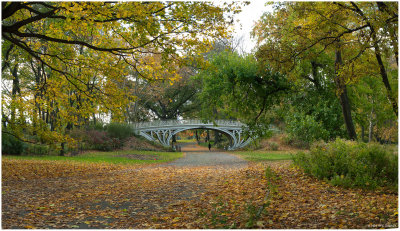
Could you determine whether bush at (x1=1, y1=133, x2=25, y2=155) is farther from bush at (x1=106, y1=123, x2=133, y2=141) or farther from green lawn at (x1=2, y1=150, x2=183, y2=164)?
bush at (x1=106, y1=123, x2=133, y2=141)

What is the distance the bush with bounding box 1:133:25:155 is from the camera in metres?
17.6

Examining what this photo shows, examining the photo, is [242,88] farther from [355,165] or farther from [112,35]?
[355,165]

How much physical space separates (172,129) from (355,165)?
1180 inches

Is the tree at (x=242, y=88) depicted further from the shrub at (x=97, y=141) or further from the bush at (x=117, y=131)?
the bush at (x=117, y=131)

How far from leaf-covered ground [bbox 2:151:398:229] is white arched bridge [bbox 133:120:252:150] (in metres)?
25.8

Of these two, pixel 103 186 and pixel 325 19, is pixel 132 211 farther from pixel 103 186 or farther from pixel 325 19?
pixel 325 19

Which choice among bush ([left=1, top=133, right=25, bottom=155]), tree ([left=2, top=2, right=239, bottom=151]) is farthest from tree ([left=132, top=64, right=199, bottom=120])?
tree ([left=2, top=2, right=239, bottom=151])

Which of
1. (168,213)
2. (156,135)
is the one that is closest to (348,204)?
(168,213)

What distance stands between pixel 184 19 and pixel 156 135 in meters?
29.8

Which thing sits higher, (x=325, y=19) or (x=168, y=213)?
(x=325, y=19)

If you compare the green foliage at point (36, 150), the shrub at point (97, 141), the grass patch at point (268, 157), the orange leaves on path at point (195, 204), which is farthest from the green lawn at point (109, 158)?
the orange leaves on path at point (195, 204)

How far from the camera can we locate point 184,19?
24.0 feet

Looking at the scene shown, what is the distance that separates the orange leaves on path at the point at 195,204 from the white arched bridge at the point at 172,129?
25814 mm

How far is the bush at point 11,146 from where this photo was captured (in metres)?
17.6
